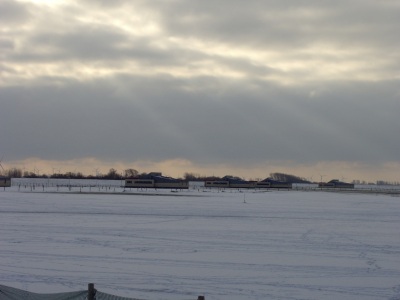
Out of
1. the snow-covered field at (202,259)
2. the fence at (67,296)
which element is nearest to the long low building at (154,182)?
the snow-covered field at (202,259)

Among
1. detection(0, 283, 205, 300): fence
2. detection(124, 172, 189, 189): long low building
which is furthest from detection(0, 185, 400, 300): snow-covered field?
detection(124, 172, 189, 189): long low building

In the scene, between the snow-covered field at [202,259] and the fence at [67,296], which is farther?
the snow-covered field at [202,259]

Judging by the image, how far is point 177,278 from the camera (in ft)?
56.7

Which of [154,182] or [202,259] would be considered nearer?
[202,259]

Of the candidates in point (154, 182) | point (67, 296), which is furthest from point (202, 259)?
point (154, 182)

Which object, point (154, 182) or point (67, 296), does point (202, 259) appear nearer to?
point (67, 296)

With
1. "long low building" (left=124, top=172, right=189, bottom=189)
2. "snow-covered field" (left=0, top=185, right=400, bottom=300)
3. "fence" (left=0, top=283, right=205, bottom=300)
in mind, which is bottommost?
"snow-covered field" (left=0, top=185, right=400, bottom=300)

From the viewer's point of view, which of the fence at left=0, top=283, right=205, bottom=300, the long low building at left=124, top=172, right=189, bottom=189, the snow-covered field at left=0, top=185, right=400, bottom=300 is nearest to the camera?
the fence at left=0, top=283, right=205, bottom=300

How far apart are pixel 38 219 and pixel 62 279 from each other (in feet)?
68.8

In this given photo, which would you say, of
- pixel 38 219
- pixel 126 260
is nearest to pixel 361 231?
pixel 126 260

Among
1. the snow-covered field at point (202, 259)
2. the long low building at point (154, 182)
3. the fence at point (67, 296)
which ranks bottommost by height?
the snow-covered field at point (202, 259)

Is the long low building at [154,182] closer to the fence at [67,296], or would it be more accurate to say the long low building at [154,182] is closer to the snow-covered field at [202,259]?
the snow-covered field at [202,259]

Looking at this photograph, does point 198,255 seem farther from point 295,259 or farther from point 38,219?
point 38,219

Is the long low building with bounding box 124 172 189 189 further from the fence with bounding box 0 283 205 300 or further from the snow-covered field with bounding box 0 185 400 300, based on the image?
the fence with bounding box 0 283 205 300
